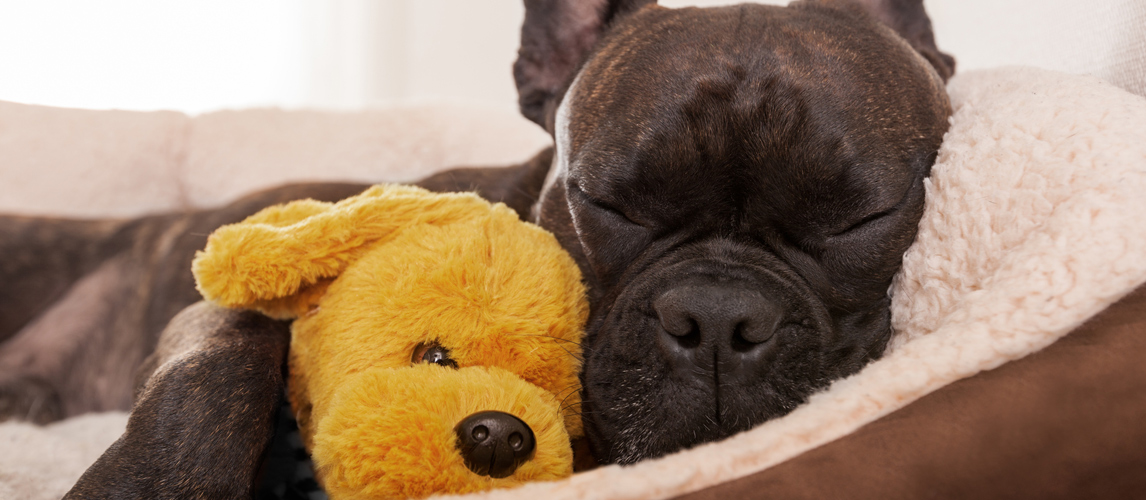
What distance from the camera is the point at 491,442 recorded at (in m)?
1.08

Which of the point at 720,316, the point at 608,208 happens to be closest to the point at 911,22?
the point at 608,208

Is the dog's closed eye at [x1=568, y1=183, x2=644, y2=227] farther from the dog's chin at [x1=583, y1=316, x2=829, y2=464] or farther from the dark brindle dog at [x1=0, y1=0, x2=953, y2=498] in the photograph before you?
the dog's chin at [x1=583, y1=316, x2=829, y2=464]

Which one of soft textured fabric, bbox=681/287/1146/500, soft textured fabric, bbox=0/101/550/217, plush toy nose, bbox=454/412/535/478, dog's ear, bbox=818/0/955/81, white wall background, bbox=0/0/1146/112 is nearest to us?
soft textured fabric, bbox=681/287/1146/500

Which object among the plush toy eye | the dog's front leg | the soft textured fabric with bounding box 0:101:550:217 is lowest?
the soft textured fabric with bounding box 0:101:550:217

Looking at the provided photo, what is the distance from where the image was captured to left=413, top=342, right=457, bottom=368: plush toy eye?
123 cm

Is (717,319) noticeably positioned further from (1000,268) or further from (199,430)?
(199,430)

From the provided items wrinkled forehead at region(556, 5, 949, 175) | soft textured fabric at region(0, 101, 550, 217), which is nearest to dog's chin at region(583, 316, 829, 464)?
wrinkled forehead at region(556, 5, 949, 175)

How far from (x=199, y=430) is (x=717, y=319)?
37.0 inches

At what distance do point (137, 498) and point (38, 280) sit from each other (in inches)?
84.7

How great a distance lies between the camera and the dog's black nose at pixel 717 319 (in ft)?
4.18

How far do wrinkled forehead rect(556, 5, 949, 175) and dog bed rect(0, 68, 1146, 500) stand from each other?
0.36 m

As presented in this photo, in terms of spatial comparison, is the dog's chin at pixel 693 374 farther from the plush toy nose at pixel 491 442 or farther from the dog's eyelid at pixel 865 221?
the plush toy nose at pixel 491 442

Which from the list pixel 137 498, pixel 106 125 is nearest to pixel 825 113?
pixel 137 498

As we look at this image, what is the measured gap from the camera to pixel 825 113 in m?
1.48
